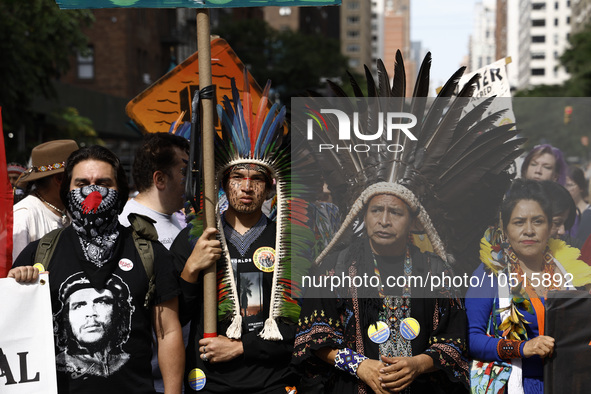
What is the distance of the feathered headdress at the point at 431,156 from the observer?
445cm

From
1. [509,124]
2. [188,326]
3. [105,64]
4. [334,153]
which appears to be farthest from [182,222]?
[105,64]

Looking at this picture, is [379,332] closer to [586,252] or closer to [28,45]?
[586,252]

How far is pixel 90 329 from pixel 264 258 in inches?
40.0

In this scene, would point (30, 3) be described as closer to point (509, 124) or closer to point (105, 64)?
point (509, 124)

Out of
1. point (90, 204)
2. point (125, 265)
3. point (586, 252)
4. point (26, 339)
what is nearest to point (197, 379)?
point (125, 265)

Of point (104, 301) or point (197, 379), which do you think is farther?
point (197, 379)

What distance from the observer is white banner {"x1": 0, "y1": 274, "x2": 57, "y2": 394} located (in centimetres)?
411

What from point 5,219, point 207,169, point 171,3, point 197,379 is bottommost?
point 197,379

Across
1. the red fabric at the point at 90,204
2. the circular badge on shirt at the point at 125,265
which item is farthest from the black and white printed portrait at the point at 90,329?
the red fabric at the point at 90,204

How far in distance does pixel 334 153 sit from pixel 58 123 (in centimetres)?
1985

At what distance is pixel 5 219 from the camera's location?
4.46 meters

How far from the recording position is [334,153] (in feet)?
15.0

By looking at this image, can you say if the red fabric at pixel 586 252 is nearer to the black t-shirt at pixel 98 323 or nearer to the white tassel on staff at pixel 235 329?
the white tassel on staff at pixel 235 329

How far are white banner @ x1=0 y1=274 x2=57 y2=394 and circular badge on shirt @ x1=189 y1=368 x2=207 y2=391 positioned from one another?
752 mm
